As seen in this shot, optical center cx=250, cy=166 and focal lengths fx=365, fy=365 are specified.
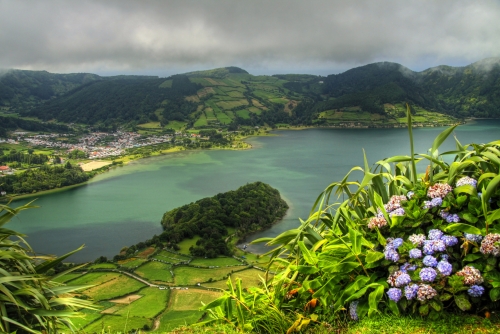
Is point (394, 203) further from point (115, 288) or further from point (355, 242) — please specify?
point (115, 288)

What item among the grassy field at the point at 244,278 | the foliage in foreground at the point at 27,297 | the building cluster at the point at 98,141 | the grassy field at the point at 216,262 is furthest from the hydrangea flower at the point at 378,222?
the building cluster at the point at 98,141

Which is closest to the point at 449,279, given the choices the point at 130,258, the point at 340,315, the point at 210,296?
the point at 340,315

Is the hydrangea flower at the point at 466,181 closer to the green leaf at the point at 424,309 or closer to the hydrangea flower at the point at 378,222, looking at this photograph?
the hydrangea flower at the point at 378,222

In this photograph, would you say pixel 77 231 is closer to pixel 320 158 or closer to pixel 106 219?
pixel 106 219

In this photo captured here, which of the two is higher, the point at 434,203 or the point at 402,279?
the point at 434,203

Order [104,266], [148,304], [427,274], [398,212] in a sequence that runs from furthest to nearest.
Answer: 1. [104,266]
2. [148,304]
3. [398,212]
4. [427,274]

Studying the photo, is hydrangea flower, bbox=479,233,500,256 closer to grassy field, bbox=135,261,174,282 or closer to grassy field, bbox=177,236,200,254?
grassy field, bbox=135,261,174,282

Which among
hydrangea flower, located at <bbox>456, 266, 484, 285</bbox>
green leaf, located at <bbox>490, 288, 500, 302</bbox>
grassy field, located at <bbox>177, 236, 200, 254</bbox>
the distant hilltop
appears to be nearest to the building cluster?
the distant hilltop

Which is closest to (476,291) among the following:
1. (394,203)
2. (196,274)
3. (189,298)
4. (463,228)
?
(463,228)
